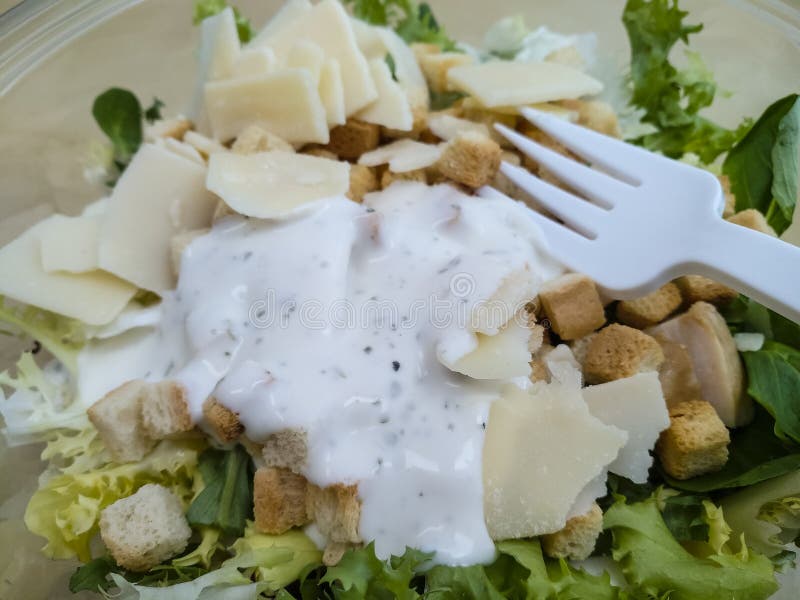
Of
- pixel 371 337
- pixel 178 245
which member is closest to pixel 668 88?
pixel 371 337

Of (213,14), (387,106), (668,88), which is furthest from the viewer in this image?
(213,14)

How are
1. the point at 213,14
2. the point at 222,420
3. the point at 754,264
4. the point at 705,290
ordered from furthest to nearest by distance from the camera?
1. the point at 213,14
2. the point at 705,290
3. the point at 222,420
4. the point at 754,264

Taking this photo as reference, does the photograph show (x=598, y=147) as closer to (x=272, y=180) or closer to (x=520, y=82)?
(x=520, y=82)

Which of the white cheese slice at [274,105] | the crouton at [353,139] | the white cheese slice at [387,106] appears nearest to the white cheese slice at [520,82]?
the white cheese slice at [387,106]

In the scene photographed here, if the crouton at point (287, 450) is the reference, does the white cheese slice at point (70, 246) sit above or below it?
above

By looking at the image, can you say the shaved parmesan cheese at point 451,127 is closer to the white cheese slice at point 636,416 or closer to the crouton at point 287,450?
the white cheese slice at point 636,416

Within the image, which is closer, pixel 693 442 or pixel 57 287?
pixel 693 442
